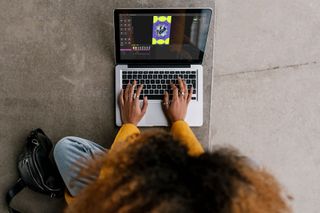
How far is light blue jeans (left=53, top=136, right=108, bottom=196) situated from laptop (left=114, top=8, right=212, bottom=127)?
0.11 m

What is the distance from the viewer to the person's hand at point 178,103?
1086 mm

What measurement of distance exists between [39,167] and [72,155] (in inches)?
4.3

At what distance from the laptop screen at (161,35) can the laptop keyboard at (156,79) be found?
0.03 m

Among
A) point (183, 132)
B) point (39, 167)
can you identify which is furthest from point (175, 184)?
point (39, 167)

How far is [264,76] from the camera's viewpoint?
3.87 ft

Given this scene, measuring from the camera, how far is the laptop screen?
1.00 m

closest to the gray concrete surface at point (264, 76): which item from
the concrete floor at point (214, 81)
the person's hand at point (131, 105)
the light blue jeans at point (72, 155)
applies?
the concrete floor at point (214, 81)

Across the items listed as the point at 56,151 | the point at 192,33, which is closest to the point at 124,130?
→ the point at 56,151

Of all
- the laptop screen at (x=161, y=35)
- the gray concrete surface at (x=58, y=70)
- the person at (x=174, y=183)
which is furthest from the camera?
the gray concrete surface at (x=58, y=70)

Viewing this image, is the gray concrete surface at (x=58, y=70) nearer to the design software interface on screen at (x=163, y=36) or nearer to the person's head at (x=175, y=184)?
the design software interface on screen at (x=163, y=36)

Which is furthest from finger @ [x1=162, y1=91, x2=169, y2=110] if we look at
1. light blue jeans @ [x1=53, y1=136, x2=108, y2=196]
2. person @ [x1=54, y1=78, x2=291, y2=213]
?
person @ [x1=54, y1=78, x2=291, y2=213]

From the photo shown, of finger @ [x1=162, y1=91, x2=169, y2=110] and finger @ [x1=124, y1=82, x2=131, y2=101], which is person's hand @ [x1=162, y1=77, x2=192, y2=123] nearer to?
finger @ [x1=162, y1=91, x2=169, y2=110]

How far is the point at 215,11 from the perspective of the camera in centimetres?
117

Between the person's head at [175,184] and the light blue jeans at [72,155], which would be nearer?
the person's head at [175,184]
